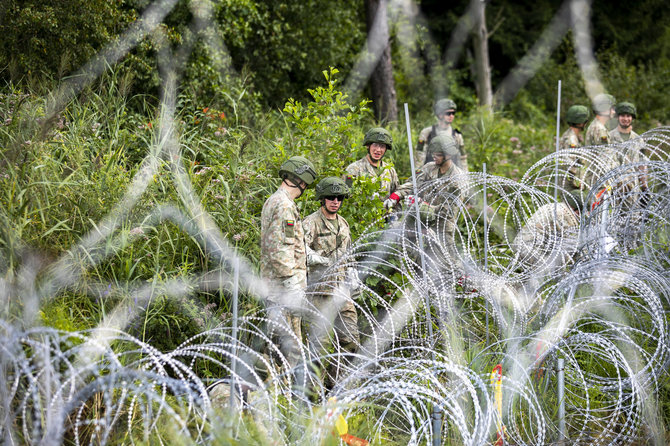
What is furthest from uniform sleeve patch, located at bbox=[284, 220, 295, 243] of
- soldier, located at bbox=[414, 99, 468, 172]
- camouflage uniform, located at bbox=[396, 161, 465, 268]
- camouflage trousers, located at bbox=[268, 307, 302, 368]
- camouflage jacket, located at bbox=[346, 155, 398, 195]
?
soldier, located at bbox=[414, 99, 468, 172]

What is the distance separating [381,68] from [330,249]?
7.18 metres

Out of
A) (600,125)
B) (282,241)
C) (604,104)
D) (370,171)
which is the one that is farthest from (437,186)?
(604,104)

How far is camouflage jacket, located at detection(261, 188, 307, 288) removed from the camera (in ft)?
17.2

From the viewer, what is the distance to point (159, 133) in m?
7.20

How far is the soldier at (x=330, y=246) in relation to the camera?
5.67 meters

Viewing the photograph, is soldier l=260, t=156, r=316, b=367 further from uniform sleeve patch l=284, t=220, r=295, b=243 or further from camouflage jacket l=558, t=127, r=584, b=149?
camouflage jacket l=558, t=127, r=584, b=149

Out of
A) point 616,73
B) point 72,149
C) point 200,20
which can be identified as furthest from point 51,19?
point 616,73

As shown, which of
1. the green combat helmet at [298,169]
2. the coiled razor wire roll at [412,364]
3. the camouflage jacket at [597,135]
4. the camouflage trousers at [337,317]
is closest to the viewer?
the coiled razor wire roll at [412,364]

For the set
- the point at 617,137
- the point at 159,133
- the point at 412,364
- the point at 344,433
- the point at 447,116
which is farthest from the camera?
the point at 617,137

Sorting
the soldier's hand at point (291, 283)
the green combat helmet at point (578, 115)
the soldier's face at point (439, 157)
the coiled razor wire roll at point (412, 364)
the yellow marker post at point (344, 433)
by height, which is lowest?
the yellow marker post at point (344, 433)

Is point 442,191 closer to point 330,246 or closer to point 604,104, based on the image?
point 330,246

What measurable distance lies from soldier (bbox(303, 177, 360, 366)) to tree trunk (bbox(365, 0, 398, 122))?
6.63 metres

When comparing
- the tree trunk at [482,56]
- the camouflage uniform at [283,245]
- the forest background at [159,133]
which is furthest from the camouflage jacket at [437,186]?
the tree trunk at [482,56]

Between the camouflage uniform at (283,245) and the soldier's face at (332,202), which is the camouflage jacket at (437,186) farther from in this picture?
the camouflage uniform at (283,245)
